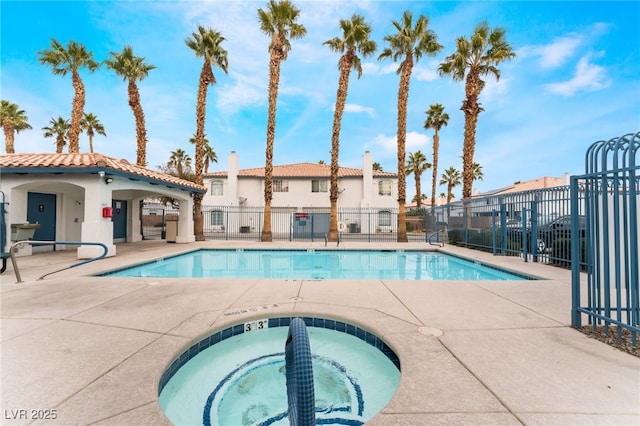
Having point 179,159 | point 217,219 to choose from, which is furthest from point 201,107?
point 179,159

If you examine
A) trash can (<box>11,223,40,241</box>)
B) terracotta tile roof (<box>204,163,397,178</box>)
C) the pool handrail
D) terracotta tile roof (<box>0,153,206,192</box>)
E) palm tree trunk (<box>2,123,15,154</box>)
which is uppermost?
palm tree trunk (<box>2,123,15,154</box>)

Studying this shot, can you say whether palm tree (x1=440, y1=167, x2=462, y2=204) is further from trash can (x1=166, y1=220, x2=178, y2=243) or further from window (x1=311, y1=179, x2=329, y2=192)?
trash can (x1=166, y1=220, x2=178, y2=243)

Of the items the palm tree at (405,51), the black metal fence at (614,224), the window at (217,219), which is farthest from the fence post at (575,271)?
the window at (217,219)

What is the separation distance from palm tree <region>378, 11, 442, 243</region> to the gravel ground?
1334cm

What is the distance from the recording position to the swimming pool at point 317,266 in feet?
29.0

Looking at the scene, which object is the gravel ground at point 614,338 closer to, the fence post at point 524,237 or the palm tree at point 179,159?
the fence post at point 524,237

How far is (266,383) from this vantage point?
304cm

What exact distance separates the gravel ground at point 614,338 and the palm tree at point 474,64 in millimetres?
13791

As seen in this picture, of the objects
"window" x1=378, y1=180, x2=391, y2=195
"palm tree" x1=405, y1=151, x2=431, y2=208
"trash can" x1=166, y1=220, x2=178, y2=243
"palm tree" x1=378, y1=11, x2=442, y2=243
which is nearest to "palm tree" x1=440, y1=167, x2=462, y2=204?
"palm tree" x1=405, y1=151, x2=431, y2=208

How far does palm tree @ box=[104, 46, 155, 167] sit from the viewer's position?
17.5 meters

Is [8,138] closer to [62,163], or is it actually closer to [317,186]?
[62,163]

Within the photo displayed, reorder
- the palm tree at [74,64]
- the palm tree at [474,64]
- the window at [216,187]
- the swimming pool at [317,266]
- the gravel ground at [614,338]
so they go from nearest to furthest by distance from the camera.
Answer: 1. the gravel ground at [614,338]
2. the swimming pool at [317,266]
3. the palm tree at [474,64]
4. the palm tree at [74,64]
5. the window at [216,187]

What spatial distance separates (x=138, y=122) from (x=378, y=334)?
68.5 ft

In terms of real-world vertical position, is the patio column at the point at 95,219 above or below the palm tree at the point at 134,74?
below
